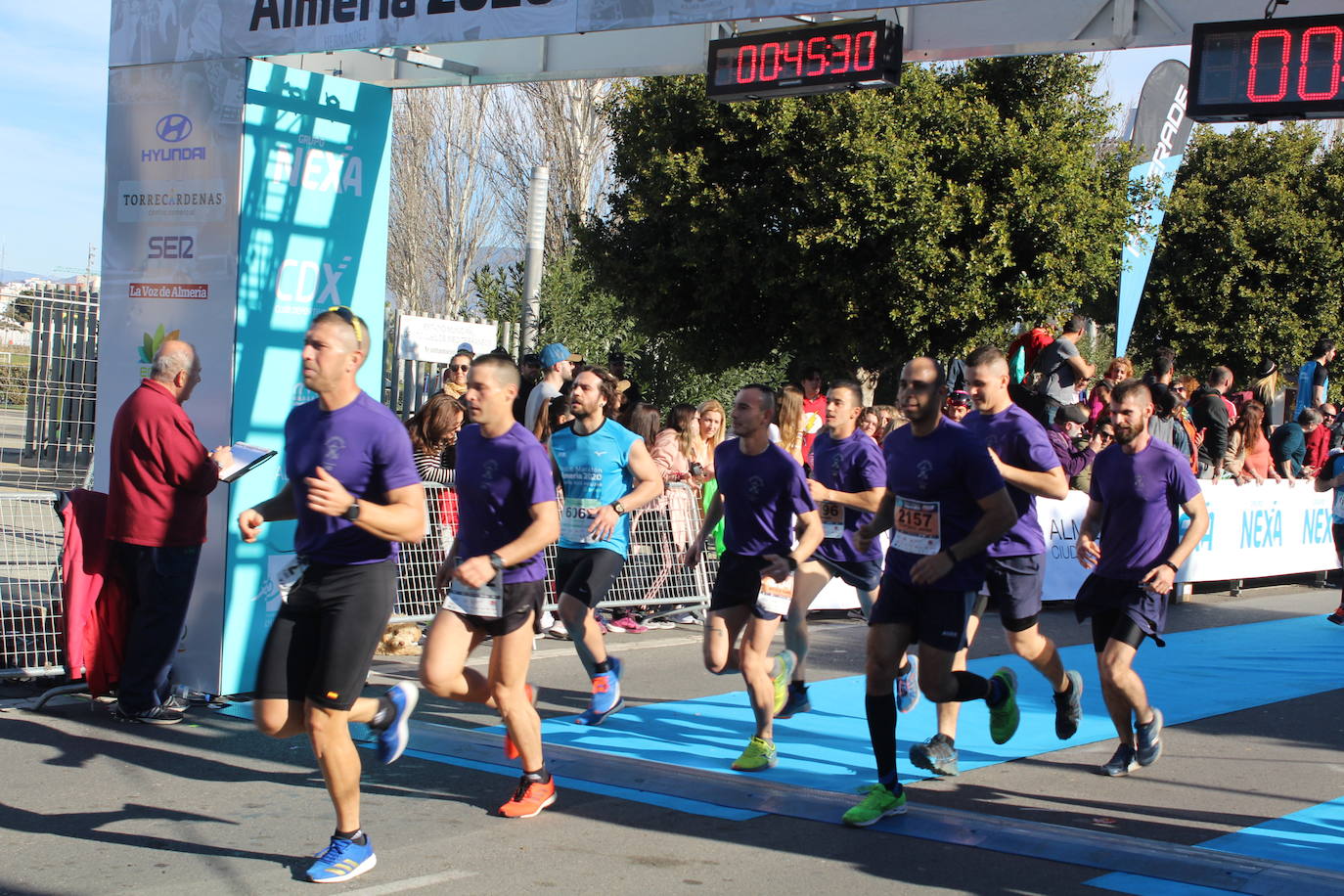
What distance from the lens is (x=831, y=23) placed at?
7.57 m

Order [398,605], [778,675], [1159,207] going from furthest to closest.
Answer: [1159,207] < [398,605] < [778,675]

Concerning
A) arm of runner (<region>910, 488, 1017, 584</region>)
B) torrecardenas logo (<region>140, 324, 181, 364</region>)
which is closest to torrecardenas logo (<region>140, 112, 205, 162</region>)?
torrecardenas logo (<region>140, 324, 181, 364</region>)

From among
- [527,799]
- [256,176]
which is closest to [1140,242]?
[256,176]

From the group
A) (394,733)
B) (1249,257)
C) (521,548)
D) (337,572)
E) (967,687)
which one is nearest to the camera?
(337,572)

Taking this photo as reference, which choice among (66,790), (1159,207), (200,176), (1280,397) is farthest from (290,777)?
(1280,397)

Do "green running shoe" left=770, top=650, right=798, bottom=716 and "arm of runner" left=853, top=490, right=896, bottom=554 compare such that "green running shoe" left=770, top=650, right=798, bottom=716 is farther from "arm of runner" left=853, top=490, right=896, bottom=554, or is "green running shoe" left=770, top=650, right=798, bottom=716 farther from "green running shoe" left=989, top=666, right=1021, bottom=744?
"green running shoe" left=989, top=666, right=1021, bottom=744

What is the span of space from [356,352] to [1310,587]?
49.4ft

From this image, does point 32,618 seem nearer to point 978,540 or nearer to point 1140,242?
point 978,540

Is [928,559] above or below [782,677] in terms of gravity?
above

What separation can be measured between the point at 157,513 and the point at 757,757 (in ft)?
11.3

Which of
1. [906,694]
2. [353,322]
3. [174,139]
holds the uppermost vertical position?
[174,139]

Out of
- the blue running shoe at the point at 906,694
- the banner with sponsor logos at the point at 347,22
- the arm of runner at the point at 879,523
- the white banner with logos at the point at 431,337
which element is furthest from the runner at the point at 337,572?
the white banner with logos at the point at 431,337

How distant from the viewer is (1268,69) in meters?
6.91

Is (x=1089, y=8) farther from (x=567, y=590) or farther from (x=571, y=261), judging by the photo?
(x=571, y=261)
